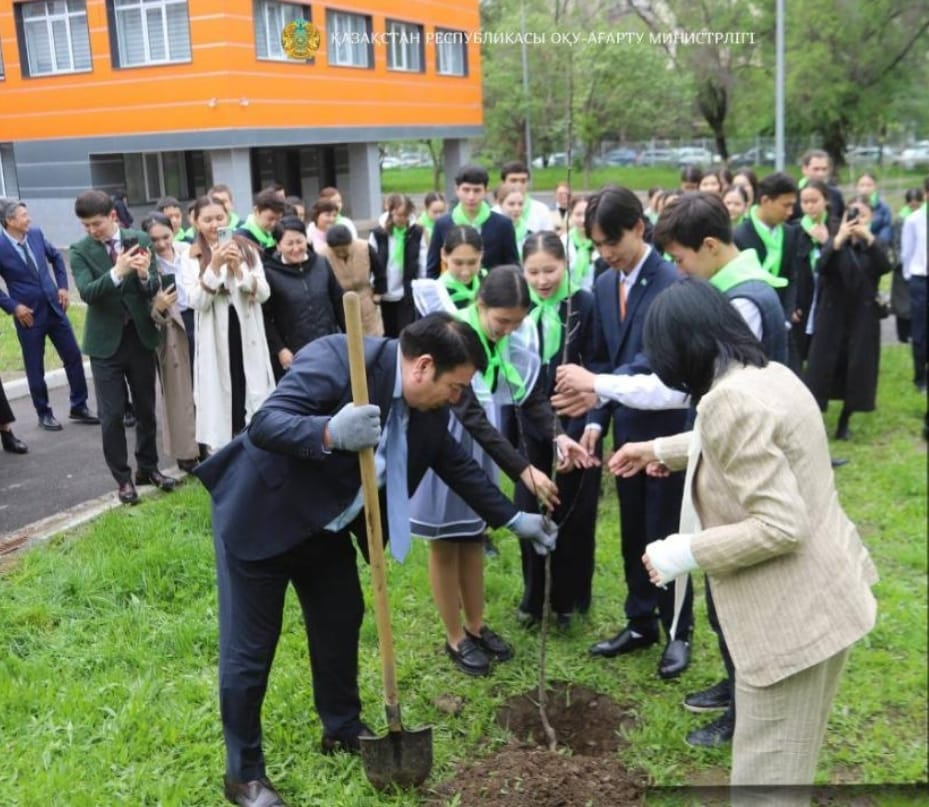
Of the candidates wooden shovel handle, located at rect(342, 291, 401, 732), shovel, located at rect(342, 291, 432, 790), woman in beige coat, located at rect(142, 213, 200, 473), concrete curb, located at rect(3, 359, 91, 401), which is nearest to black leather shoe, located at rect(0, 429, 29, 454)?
concrete curb, located at rect(3, 359, 91, 401)

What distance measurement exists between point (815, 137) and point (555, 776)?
22.5 ft

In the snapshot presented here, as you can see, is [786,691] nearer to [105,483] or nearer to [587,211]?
[587,211]

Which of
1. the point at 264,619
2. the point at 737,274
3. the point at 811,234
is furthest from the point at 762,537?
the point at 811,234

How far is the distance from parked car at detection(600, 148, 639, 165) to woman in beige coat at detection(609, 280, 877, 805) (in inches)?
865

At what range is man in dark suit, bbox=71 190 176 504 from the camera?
4.84 meters

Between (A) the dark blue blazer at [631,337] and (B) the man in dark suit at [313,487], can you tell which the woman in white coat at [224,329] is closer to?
(A) the dark blue blazer at [631,337]

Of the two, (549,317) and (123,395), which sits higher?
(549,317)

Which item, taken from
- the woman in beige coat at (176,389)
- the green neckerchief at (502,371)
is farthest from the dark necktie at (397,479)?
the woman in beige coat at (176,389)

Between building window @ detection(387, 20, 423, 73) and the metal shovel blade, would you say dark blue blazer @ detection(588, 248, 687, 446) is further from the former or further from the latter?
building window @ detection(387, 20, 423, 73)

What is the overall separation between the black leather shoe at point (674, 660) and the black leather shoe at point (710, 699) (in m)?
0.17

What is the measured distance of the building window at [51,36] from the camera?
4879 mm

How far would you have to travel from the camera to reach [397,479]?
8.43ft

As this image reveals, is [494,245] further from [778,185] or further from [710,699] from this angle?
[710,699]

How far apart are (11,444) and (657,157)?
76.9 ft
